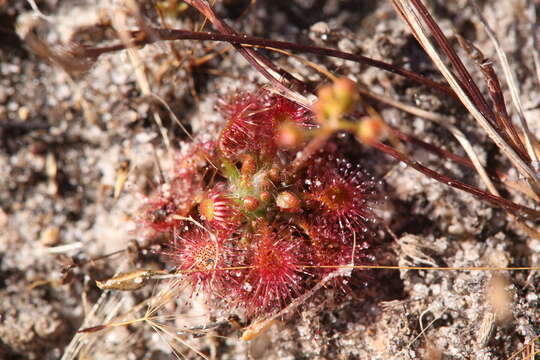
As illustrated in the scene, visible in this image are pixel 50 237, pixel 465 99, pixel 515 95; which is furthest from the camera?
pixel 50 237

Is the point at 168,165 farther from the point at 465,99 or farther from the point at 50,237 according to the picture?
the point at 465,99

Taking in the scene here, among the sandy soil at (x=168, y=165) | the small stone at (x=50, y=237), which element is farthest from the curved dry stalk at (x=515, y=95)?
the small stone at (x=50, y=237)

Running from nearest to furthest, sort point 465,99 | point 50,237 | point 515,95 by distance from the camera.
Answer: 1. point 465,99
2. point 515,95
3. point 50,237

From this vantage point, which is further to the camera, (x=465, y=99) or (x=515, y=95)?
(x=515, y=95)

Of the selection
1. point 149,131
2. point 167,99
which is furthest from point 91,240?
point 167,99

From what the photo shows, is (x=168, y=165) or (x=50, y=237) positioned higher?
(x=168, y=165)

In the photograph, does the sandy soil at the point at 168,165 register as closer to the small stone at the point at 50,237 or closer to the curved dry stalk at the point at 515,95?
the small stone at the point at 50,237

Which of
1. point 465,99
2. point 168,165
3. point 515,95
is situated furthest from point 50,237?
point 515,95

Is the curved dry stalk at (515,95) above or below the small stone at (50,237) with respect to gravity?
above

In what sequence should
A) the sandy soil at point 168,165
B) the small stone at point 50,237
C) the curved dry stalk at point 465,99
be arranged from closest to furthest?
the curved dry stalk at point 465,99
the sandy soil at point 168,165
the small stone at point 50,237

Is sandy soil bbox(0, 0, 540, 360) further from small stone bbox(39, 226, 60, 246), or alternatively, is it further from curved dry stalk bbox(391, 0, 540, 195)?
curved dry stalk bbox(391, 0, 540, 195)

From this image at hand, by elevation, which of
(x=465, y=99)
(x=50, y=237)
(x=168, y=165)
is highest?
(x=465, y=99)
